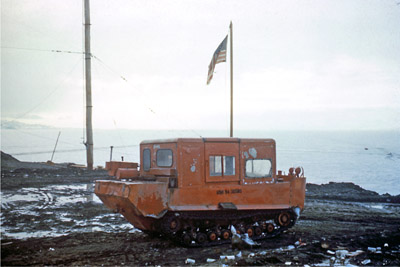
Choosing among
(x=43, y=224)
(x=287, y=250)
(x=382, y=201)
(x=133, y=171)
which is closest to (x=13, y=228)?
(x=43, y=224)

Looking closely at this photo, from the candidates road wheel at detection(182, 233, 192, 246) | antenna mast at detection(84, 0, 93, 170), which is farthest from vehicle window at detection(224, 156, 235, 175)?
antenna mast at detection(84, 0, 93, 170)

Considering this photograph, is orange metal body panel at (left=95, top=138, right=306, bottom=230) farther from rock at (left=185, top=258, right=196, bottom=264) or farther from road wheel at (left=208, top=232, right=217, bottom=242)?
rock at (left=185, top=258, right=196, bottom=264)

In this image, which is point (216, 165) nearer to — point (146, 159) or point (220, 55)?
point (146, 159)

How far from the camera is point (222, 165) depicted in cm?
951

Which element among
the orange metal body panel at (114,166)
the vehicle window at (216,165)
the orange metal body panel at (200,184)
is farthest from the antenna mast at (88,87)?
the vehicle window at (216,165)

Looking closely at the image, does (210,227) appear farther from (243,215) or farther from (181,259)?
(181,259)

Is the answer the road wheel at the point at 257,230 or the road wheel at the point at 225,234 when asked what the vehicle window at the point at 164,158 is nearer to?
the road wheel at the point at 225,234

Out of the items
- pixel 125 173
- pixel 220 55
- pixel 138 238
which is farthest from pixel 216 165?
pixel 220 55

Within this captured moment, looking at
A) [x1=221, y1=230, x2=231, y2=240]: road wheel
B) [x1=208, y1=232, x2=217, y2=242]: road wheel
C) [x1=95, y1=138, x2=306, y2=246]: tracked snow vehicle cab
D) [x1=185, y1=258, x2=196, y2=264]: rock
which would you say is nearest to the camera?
[x1=185, y1=258, x2=196, y2=264]: rock

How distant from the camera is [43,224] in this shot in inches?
446

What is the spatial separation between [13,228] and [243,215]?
241 inches

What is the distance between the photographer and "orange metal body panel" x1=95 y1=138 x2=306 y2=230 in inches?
346

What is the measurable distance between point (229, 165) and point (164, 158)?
1.55 metres

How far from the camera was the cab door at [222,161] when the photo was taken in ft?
30.8
